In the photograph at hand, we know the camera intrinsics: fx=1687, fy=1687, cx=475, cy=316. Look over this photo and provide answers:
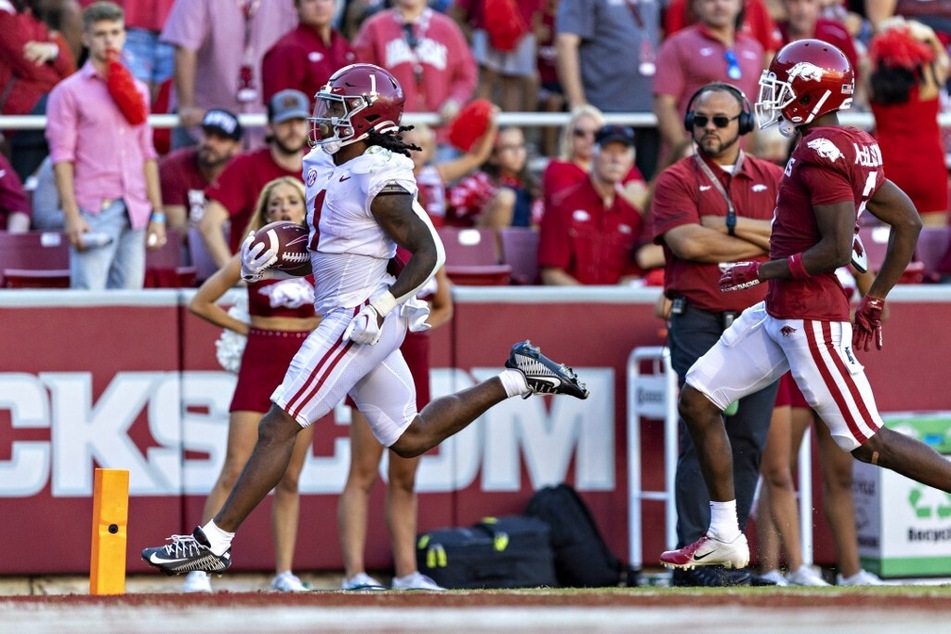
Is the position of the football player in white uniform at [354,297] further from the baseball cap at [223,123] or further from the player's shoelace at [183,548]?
the baseball cap at [223,123]

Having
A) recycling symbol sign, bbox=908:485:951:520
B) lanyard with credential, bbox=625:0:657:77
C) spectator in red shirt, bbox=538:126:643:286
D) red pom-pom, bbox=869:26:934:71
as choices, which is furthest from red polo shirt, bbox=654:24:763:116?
recycling symbol sign, bbox=908:485:951:520

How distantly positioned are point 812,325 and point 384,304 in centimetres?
167

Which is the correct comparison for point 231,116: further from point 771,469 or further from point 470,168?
point 771,469

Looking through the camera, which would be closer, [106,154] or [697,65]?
[106,154]

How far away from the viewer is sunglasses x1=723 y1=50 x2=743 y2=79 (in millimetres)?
10531

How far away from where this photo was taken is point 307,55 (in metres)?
10.2

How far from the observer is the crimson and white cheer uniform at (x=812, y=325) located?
648cm

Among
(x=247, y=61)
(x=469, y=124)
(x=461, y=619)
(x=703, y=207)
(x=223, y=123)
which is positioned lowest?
(x=461, y=619)

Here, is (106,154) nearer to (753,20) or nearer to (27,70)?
(27,70)

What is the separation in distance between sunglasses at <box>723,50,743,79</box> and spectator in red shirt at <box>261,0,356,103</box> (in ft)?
7.68

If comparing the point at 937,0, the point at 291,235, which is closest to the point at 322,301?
the point at 291,235

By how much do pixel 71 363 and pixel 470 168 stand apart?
299 cm

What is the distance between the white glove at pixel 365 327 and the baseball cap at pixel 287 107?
2651 mm

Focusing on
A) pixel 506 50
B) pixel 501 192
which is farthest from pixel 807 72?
pixel 506 50
